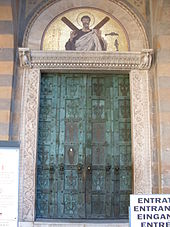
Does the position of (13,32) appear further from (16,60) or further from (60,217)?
(60,217)

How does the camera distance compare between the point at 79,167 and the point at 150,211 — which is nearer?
the point at 150,211

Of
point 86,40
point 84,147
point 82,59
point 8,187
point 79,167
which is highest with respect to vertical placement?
point 86,40

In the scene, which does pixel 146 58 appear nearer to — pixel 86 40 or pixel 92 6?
pixel 86 40

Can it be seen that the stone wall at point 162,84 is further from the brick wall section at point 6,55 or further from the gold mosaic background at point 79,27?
the brick wall section at point 6,55

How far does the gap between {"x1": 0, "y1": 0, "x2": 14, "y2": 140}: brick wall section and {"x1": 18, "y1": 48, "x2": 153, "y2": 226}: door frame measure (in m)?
0.27

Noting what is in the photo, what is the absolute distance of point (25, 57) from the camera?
6.56 metres

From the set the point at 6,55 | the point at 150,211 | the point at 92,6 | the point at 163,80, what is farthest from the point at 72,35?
the point at 150,211

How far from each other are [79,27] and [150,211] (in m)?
4.54

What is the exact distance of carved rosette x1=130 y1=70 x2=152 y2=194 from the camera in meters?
6.30

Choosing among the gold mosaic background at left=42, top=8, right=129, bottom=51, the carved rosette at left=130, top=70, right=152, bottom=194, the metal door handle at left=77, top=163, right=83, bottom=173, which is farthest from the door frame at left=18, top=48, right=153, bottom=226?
the metal door handle at left=77, top=163, right=83, bottom=173

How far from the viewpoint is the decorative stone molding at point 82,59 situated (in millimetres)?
6652

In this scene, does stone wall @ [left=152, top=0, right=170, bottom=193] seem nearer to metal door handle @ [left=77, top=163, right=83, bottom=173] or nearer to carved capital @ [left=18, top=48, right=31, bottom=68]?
metal door handle @ [left=77, top=163, right=83, bottom=173]

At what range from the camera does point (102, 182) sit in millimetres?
6488

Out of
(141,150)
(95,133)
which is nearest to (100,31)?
(95,133)
